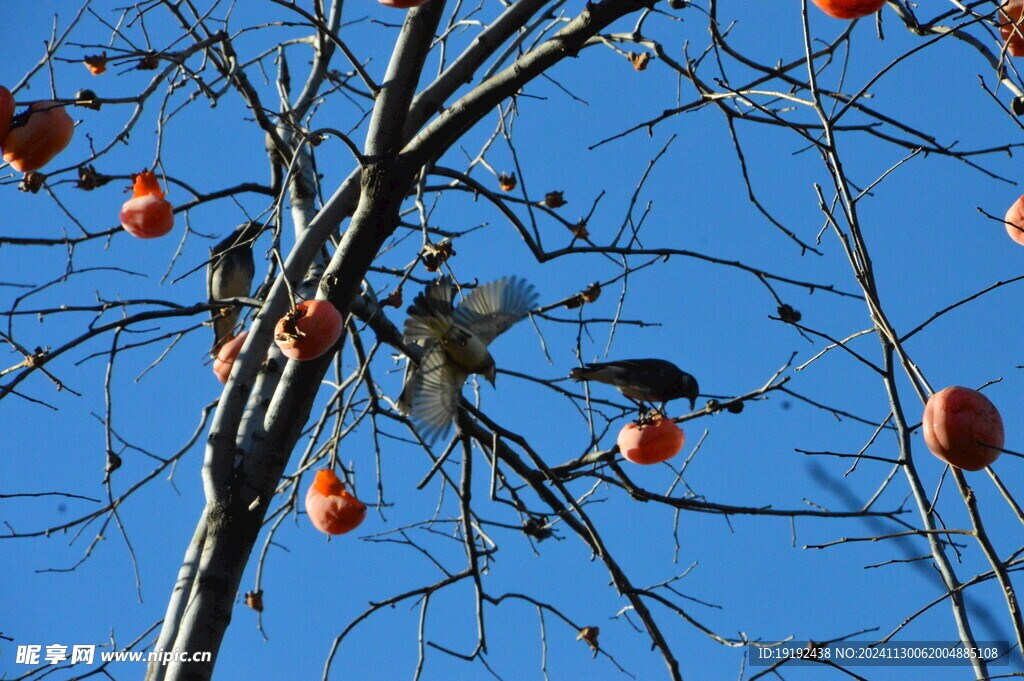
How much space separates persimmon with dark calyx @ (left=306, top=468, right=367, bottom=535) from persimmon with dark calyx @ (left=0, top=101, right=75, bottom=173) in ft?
4.46

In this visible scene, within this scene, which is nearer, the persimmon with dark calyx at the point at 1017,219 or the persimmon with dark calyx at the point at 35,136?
the persimmon with dark calyx at the point at 1017,219

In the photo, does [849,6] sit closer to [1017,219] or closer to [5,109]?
[1017,219]

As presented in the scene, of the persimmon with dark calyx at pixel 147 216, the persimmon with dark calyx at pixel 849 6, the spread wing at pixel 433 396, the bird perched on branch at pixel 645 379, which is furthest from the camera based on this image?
the bird perched on branch at pixel 645 379

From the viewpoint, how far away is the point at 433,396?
411cm

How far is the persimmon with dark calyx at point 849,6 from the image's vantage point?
8.05 ft

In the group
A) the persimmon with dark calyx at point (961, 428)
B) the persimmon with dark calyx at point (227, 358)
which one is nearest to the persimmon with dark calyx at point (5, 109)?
the persimmon with dark calyx at point (227, 358)

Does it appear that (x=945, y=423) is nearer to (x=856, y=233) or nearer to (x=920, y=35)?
(x=856, y=233)

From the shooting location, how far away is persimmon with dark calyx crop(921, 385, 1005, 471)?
84.7 inches

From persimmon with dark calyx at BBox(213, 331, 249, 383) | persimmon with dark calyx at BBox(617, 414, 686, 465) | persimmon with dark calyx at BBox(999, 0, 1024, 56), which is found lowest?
persimmon with dark calyx at BBox(617, 414, 686, 465)

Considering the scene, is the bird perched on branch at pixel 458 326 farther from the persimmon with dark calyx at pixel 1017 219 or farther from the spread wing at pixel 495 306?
the persimmon with dark calyx at pixel 1017 219

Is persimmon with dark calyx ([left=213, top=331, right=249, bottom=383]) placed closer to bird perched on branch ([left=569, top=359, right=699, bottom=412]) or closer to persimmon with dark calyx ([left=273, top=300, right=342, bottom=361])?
persimmon with dark calyx ([left=273, top=300, right=342, bottom=361])

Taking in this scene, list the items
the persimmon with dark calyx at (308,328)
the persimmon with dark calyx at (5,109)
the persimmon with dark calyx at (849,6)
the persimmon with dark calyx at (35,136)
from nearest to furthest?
the persimmon with dark calyx at (849,6) < the persimmon with dark calyx at (308,328) < the persimmon with dark calyx at (5,109) < the persimmon with dark calyx at (35,136)

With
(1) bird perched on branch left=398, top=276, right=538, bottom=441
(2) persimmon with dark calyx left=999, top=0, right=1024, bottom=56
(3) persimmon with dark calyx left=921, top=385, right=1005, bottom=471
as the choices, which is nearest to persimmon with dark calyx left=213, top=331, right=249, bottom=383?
(1) bird perched on branch left=398, top=276, right=538, bottom=441

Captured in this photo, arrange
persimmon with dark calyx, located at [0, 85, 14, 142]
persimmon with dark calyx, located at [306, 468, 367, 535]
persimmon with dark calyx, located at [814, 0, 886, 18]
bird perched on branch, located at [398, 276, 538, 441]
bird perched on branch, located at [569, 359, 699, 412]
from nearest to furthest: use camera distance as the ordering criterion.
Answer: persimmon with dark calyx, located at [814, 0, 886, 18], persimmon with dark calyx, located at [0, 85, 14, 142], persimmon with dark calyx, located at [306, 468, 367, 535], bird perched on branch, located at [398, 276, 538, 441], bird perched on branch, located at [569, 359, 699, 412]
